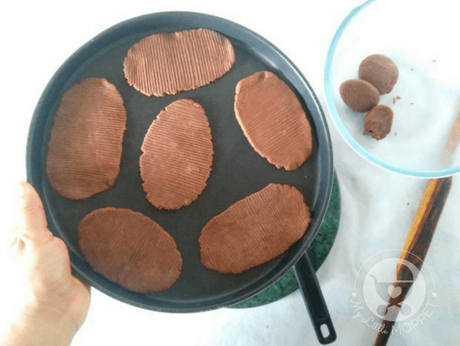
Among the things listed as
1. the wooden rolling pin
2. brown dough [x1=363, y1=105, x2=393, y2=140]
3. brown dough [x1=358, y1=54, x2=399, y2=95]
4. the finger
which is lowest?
the wooden rolling pin

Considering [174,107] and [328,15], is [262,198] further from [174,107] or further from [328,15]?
[328,15]

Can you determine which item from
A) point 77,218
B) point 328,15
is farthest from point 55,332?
point 328,15

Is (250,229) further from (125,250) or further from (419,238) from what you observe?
(419,238)

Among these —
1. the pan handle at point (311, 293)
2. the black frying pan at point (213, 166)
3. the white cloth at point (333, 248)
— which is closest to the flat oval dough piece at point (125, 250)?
the black frying pan at point (213, 166)

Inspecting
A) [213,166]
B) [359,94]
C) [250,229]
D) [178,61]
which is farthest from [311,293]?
[178,61]

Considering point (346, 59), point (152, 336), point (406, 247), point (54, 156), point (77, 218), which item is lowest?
point (152, 336)

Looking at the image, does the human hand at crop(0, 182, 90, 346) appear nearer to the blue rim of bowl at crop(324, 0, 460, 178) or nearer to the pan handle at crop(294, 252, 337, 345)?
the pan handle at crop(294, 252, 337, 345)

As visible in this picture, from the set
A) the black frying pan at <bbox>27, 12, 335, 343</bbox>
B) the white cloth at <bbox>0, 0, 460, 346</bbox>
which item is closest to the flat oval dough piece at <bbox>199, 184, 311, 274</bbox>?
the black frying pan at <bbox>27, 12, 335, 343</bbox>
